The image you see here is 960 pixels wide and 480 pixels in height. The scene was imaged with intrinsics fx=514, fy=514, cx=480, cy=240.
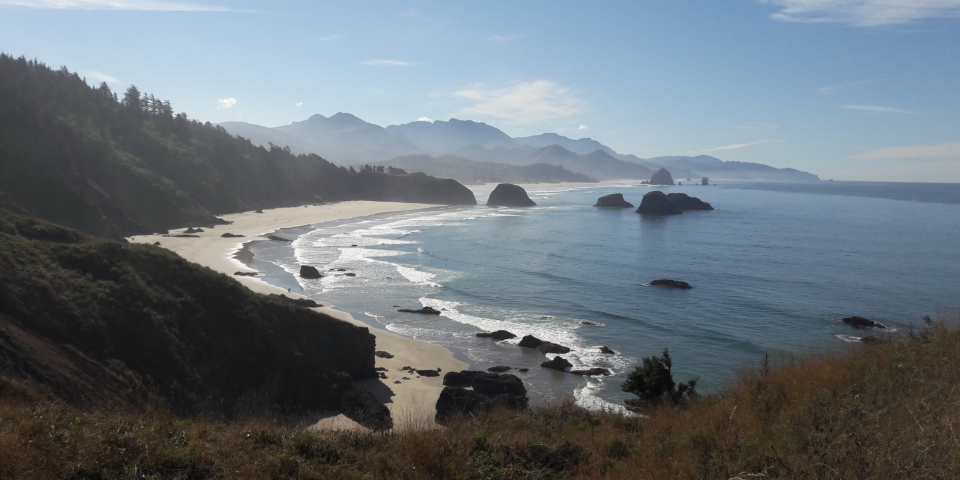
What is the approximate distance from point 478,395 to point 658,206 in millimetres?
89814

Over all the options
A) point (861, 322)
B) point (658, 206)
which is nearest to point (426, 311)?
point (861, 322)

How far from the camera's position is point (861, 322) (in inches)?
1064

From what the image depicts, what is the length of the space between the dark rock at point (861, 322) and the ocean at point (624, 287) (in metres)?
0.64

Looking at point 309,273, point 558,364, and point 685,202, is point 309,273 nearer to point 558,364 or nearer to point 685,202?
point 558,364

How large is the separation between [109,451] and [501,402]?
10.8m

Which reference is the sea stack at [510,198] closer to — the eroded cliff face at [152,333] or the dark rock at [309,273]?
the dark rock at [309,273]

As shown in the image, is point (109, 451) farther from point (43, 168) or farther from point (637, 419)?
point (43, 168)

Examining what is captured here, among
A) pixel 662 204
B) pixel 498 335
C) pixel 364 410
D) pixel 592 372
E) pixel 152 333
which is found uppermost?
pixel 662 204

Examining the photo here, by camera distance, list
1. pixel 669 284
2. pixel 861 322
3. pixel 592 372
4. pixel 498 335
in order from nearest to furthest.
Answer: pixel 592 372, pixel 498 335, pixel 861 322, pixel 669 284

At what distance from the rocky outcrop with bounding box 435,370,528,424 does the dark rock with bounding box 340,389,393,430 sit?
1522 millimetres

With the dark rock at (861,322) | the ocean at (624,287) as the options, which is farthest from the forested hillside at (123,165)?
the dark rock at (861,322)

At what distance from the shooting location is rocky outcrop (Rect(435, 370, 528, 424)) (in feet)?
49.6

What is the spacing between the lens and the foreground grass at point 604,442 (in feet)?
20.2

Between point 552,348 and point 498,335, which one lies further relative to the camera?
point 498,335
